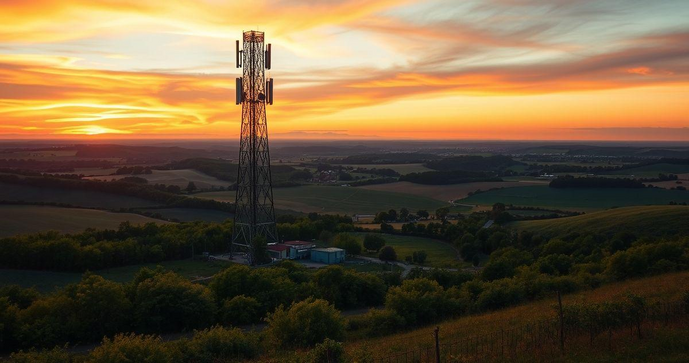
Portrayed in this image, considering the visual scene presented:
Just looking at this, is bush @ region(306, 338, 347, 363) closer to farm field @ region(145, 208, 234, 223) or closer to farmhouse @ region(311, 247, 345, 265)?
farmhouse @ region(311, 247, 345, 265)

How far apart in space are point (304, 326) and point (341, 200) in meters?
77.7

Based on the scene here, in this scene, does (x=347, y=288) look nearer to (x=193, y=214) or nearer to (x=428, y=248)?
(x=428, y=248)

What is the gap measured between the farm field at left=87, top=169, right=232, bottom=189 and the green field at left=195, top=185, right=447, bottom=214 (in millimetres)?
14686

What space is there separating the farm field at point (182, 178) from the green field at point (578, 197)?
179ft

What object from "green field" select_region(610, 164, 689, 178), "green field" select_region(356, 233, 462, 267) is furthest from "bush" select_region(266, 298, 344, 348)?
"green field" select_region(610, 164, 689, 178)

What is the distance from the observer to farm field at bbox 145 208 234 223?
75938mm

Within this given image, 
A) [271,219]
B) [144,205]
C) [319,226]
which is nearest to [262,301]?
[271,219]

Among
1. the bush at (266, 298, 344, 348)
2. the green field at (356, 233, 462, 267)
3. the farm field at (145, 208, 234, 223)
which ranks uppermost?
the bush at (266, 298, 344, 348)

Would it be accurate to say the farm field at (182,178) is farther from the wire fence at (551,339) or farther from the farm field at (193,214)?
the wire fence at (551,339)

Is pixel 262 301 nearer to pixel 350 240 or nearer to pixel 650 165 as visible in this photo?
pixel 350 240

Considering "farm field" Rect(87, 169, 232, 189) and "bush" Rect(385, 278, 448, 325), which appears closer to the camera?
"bush" Rect(385, 278, 448, 325)

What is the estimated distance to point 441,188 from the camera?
115 metres

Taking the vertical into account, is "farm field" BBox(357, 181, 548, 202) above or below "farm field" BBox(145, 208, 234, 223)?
above

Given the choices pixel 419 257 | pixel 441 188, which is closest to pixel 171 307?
pixel 419 257
